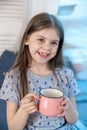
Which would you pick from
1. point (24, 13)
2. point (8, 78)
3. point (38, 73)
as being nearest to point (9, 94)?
point (8, 78)

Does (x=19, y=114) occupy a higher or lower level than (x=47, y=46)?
lower

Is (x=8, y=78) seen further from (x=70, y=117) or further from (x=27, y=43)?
(x=70, y=117)

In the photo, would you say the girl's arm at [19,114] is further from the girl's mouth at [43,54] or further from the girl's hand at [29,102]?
the girl's mouth at [43,54]

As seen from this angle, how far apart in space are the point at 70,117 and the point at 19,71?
0.31 m

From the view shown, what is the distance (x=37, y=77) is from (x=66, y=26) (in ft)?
1.87

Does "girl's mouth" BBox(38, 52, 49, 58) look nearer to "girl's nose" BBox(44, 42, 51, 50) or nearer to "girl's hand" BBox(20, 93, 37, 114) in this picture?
"girl's nose" BBox(44, 42, 51, 50)

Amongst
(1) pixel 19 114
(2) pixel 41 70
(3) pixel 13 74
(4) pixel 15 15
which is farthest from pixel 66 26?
(1) pixel 19 114

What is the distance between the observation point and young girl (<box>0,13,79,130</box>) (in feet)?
4.00

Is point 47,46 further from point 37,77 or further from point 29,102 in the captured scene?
point 29,102

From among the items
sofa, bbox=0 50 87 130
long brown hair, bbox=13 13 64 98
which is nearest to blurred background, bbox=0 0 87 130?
sofa, bbox=0 50 87 130

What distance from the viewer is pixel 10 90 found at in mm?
1232

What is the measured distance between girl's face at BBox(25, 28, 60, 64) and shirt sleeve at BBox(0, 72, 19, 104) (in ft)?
0.46

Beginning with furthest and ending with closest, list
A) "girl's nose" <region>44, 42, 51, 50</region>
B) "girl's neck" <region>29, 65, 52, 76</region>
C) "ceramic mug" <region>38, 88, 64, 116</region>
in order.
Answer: "girl's neck" <region>29, 65, 52, 76</region> < "girl's nose" <region>44, 42, 51, 50</region> < "ceramic mug" <region>38, 88, 64, 116</region>

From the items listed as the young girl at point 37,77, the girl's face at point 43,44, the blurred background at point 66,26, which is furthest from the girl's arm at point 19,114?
the blurred background at point 66,26
